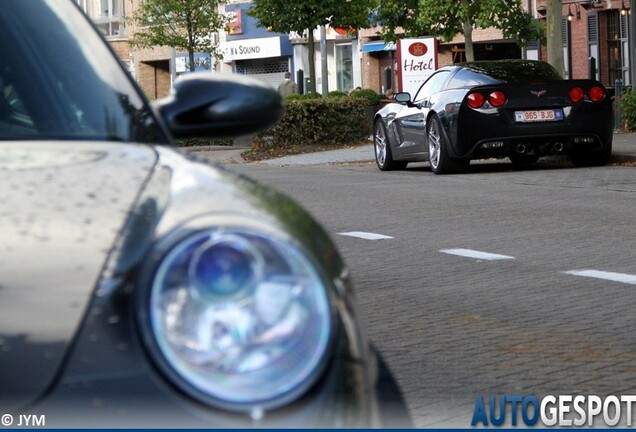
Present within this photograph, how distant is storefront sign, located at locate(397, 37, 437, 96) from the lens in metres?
31.1

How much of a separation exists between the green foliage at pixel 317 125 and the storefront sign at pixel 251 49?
107 feet

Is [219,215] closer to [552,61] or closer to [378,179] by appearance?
[378,179]

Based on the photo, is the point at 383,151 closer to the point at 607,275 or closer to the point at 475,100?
the point at 475,100

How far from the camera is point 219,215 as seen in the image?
217cm

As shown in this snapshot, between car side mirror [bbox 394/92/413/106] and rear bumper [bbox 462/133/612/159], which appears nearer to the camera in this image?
rear bumper [bbox 462/133/612/159]

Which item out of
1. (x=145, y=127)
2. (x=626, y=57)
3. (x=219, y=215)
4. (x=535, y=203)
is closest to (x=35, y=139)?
(x=145, y=127)

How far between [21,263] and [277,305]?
388 mm

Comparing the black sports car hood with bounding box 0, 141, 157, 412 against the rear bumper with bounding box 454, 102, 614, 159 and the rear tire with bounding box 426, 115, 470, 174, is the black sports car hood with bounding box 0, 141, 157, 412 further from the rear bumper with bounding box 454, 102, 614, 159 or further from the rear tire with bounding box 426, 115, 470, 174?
the rear tire with bounding box 426, 115, 470, 174

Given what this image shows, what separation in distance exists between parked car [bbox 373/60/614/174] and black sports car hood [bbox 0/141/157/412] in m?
16.9

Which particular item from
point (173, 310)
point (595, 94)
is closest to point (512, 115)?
point (595, 94)

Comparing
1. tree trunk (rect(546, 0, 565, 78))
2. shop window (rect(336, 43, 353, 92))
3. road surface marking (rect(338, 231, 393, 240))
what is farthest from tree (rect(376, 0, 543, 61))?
shop window (rect(336, 43, 353, 92))

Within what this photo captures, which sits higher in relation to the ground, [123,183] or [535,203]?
[123,183]

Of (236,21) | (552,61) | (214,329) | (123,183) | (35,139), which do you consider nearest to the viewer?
(214,329)

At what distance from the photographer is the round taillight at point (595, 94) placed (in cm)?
1961
